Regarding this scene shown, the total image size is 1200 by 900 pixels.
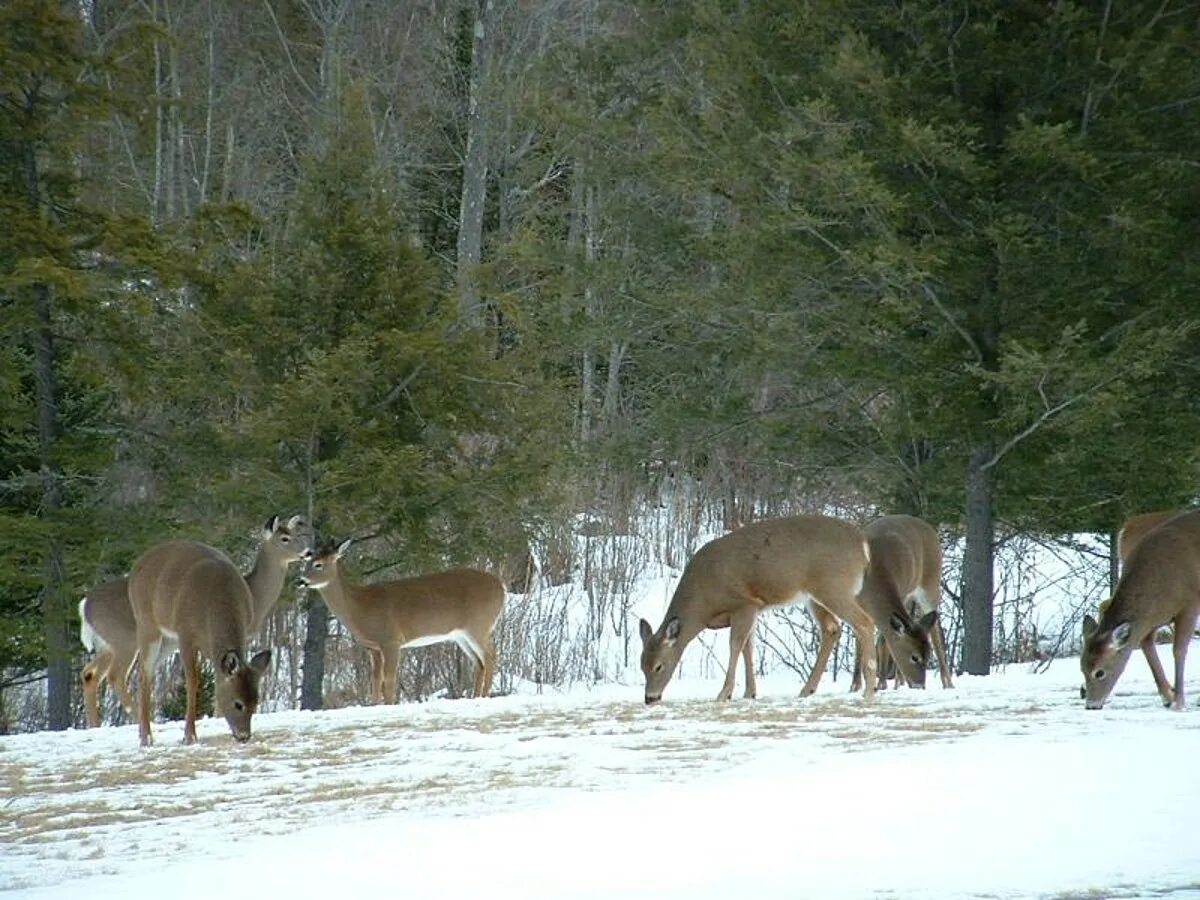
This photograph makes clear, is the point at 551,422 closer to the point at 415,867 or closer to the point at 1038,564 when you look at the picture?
the point at 1038,564

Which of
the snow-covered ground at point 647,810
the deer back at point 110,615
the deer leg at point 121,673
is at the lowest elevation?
the snow-covered ground at point 647,810

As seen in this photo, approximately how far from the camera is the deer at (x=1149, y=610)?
10141 mm

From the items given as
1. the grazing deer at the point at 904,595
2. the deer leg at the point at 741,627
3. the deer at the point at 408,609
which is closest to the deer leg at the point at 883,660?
the grazing deer at the point at 904,595

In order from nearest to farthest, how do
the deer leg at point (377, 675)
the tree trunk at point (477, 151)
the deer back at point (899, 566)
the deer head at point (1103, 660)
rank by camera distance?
1. the deer head at point (1103, 660)
2. the deer back at point (899, 566)
3. the deer leg at point (377, 675)
4. the tree trunk at point (477, 151)

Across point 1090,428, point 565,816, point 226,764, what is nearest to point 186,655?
point 226,764

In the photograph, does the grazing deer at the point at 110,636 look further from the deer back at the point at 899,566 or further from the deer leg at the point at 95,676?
the deer back at the point at 899,566

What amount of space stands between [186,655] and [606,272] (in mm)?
7671

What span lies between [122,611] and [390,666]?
298cm

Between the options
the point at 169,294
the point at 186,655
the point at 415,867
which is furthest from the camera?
A: the point at 169,294

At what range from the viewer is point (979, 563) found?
677 inches

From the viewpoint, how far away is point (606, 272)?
17781mm

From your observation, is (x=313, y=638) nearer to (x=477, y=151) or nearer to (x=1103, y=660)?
(x=1103, y=660)

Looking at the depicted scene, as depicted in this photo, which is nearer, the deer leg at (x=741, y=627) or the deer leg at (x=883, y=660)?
the deer leg at (x=741, y=627)

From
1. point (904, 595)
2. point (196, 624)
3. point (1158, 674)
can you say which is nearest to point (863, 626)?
point (904, 595)
